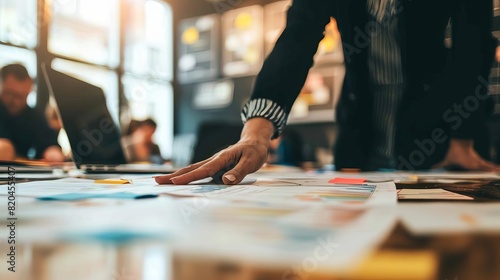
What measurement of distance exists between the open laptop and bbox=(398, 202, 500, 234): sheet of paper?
0.81 m

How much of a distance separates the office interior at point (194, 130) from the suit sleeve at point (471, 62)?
0.54 feet

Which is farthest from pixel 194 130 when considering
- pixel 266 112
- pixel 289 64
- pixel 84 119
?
pixel 266 112

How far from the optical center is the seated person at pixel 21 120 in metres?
2.03

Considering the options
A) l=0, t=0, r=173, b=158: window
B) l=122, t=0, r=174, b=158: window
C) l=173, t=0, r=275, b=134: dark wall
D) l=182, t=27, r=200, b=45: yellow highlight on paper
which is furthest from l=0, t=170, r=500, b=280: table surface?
l=182, t=27, r=200, b=45: yellow highlight on paper

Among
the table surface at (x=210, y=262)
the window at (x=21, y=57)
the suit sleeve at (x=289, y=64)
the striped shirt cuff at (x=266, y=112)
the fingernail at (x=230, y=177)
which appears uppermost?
the window at (x=21, y=57)

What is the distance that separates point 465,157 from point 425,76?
31cm

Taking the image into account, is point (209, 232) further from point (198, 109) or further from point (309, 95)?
point (198, 109)

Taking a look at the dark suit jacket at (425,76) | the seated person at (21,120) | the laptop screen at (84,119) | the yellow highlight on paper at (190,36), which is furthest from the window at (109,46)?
the dark suit jacket at (425,76)

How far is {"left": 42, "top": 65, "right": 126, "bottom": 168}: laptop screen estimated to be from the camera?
3.70 feet

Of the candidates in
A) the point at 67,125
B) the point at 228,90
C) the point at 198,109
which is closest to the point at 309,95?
the point at 228,90

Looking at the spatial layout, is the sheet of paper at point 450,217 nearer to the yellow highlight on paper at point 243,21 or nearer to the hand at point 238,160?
the hand at point 238,160

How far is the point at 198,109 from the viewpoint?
18.8 feet

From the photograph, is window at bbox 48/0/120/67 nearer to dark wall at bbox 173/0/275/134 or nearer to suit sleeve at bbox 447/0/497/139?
dark wall at bbox 173/0/275/134

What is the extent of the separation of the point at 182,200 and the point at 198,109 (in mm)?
5373
